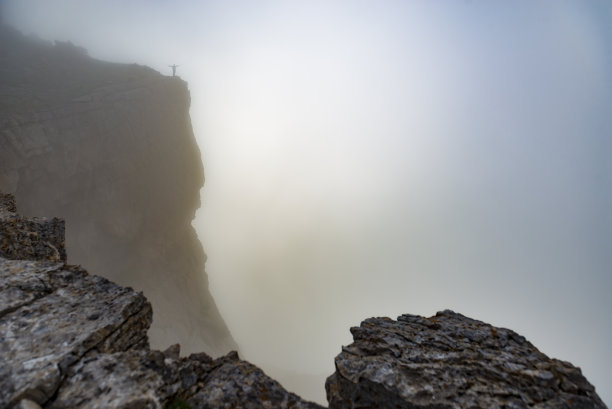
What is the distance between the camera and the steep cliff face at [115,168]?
40.8 metres

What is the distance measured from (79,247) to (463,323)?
2114 inches

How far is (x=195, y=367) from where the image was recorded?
26.9 ft

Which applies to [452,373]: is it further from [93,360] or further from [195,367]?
[93,360]

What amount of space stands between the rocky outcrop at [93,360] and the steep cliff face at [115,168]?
41.3 m

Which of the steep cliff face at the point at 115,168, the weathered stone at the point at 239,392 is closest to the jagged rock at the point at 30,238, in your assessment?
the weathered stone at the point at 239,392

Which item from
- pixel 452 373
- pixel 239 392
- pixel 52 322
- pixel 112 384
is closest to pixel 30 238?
pixel 52 322

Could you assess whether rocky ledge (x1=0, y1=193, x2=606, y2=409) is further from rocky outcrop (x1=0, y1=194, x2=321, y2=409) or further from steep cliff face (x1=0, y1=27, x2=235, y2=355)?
steep cliff face (x1=0, y1=27, x2=235, y2=355)

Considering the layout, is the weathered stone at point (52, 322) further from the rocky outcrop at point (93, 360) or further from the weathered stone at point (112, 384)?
the weathered stone at point (112, 384)

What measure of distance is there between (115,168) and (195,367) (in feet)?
165

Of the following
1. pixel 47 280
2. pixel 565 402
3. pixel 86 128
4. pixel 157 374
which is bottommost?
pixel 157 374

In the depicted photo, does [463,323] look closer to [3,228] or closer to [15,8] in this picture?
[3,228]

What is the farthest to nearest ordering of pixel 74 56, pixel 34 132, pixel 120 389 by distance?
pixel 74 56, pixel 34 132, pixel 120 389

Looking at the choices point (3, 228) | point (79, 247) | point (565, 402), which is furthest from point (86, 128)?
point (565, 402)

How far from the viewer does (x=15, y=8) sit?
6178 cm
